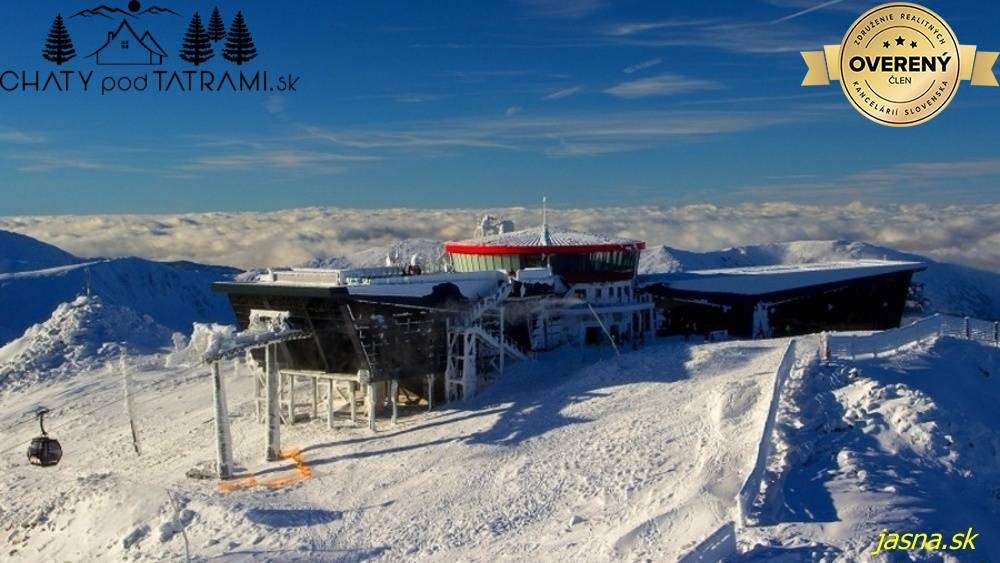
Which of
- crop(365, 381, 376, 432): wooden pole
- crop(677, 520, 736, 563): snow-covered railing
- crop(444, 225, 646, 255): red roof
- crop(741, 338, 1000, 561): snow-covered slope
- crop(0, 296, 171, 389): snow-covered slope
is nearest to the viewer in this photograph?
crop(677, 520, 736, 563): snow-covered railing

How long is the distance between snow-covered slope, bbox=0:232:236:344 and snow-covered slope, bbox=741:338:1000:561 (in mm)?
103440

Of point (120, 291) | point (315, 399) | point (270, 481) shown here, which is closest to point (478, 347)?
point (315, 399)

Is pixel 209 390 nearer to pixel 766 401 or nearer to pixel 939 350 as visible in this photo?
pixel 766 401

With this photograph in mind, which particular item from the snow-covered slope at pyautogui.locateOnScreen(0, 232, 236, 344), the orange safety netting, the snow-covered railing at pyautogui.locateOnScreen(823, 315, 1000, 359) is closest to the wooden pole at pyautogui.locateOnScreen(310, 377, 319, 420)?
the orange safety netting

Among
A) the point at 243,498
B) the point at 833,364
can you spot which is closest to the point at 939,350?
the point at 833,364

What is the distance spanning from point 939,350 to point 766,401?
39.9 feet

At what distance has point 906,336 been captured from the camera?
39.5 m

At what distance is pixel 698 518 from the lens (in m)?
24.2

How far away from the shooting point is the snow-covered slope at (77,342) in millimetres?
75062

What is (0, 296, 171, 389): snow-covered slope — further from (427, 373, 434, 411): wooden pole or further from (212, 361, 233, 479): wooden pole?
(212, 361, 233, 479): wooden pole

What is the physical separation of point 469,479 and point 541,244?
2467cm

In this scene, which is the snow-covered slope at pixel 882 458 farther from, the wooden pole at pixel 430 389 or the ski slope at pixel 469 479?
the wooden pole at pixel 430 389

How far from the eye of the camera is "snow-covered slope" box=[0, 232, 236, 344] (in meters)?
128

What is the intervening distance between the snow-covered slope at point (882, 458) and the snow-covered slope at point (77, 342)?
58.0m
